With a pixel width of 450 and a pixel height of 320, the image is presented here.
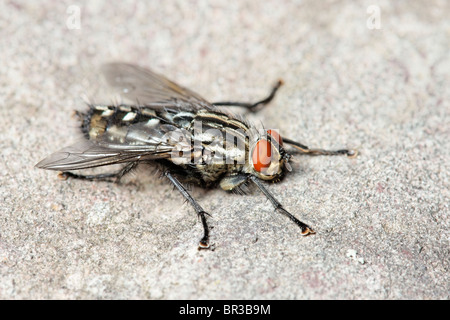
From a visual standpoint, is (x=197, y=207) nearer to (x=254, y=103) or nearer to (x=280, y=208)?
(x=280, y=208)

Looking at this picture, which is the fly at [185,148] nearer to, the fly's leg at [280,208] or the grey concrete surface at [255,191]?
the fly's leg at [280,208]

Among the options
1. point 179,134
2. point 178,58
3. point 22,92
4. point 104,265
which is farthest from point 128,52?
point 104,265

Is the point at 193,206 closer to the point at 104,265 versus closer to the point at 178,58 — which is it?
the point at 104,265

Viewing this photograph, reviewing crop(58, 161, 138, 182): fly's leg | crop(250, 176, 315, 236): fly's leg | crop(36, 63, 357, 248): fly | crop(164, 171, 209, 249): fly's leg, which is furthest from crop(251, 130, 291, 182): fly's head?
crop(58, 161, 138, 182): fly's leg

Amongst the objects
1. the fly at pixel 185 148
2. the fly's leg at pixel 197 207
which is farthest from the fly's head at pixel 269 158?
the fly's leg at pixel 197 207

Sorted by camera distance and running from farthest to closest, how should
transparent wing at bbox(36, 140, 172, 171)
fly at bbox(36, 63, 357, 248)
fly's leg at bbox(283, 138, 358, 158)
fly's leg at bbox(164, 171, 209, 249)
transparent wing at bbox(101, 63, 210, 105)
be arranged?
transparent wing at bbox(101, 63, 210, 105)
fly's leg at bbox(283, 138, 358, 158)
fly at bbox(36, 63, 357, 248)
transparent wing at bbox(36, 140, 172, 171)
fly's leg at bbox(164, 171, 209, 249)

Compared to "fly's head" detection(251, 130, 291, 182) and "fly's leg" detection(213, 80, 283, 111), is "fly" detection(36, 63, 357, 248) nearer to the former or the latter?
"fly's head" detection(251, 130, 291, 182)
